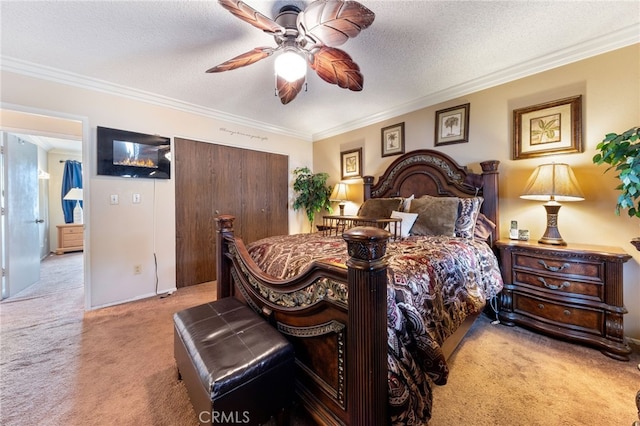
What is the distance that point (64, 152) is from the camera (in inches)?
227

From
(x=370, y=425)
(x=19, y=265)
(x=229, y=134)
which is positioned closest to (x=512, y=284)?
(x=370, y=425)

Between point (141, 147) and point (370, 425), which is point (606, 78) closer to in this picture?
point (370, 425)

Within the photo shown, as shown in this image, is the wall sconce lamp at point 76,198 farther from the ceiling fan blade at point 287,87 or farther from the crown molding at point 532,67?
the crown molding at point 532,67

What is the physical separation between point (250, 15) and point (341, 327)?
5.69ft

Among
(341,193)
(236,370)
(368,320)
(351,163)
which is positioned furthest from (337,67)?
(351,163)

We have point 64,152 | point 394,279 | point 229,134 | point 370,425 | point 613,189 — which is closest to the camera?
point 370,425

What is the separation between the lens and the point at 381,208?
290 cm

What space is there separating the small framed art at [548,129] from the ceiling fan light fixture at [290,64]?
2.25 meters

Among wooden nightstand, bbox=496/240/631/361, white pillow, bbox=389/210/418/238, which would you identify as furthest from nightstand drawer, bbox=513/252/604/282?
white pillow, bbox=389/210/418/238

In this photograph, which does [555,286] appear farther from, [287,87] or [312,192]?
[312,192]

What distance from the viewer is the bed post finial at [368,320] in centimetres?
87

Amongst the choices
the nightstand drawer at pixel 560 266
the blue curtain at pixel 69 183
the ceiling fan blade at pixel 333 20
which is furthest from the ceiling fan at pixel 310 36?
the blue curtain at pixel 69 183

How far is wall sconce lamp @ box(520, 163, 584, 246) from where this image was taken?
1941 millimetres

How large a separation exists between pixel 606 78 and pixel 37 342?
520 centimetres
